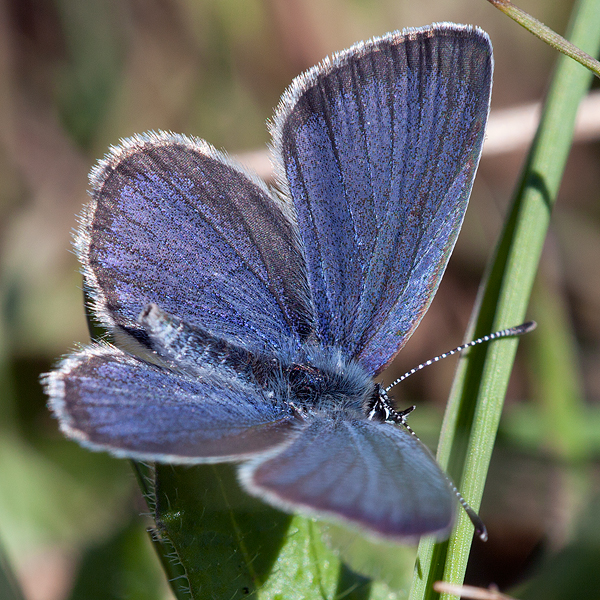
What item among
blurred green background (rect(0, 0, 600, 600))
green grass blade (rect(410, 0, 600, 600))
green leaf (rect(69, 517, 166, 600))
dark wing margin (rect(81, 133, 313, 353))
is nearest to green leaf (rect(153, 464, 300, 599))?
green grass blade (rect(410, 0, 600, 600))

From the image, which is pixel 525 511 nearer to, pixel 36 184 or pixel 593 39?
pixel 593 39

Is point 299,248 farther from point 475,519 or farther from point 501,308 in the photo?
point 475,519

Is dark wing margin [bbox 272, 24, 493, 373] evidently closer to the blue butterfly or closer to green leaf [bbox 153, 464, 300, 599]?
the blue butterfly

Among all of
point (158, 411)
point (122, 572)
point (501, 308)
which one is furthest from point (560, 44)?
point (122, 572)

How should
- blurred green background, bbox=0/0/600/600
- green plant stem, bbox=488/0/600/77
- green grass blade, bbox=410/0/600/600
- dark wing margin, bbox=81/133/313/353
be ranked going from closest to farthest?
green grass blade, bbox=410/0/600/600
green plant stem, bbox=488/0/600/77
dark wing margin, bbox=81/133/313/353
blurred green background, bbox=0/0/600/600

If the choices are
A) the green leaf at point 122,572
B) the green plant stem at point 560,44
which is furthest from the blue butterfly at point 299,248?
→ the green leaf at point 122,572

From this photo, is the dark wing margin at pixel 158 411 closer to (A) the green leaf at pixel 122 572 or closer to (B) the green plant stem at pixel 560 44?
(A) the green leaf at pixel 122 572
